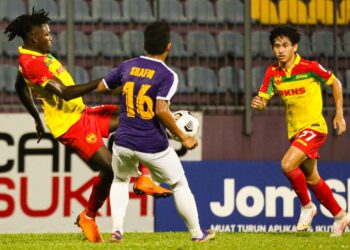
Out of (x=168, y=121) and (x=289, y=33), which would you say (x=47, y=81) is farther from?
(x=289, y=33)

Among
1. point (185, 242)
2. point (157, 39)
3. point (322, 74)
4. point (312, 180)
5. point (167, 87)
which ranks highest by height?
point (157, 39)

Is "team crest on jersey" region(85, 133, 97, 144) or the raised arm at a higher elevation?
the raised arm

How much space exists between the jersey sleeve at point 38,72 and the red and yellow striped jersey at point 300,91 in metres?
2.11

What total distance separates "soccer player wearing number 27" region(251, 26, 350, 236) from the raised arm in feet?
6.31

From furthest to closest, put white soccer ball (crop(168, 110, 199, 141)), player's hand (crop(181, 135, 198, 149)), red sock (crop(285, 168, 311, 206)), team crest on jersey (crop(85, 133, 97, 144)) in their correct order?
red sock (crop(285, 168, 311, 206)) < team crest on jersey (crop(85, 133, 97, 144)) < white soccer ball (crop(168, 110, 199, 141)) < player's hand (crop(181, 135, 198, 149))

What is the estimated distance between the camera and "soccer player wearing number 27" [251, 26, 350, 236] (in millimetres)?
9109

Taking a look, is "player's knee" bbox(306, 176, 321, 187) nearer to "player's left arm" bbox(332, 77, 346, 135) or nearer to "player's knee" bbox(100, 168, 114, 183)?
"player's left arm" bbox(332, 77, 346, 135)

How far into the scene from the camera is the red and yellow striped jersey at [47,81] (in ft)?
27.3

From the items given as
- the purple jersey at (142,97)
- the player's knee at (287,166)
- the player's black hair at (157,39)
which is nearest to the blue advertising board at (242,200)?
the player's knee at (287,166)

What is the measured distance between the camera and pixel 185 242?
7.97 metres

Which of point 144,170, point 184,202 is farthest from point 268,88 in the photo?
point 184,202

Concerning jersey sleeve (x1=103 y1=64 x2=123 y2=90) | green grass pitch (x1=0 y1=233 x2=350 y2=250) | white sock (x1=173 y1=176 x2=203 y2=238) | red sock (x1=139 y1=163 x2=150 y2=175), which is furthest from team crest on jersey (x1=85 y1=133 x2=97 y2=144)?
white sock (x1=173 y1=176 x2=203 y2=238)

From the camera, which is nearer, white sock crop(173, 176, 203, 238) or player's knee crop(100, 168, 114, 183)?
white sock crop(173, 176, 203, 238)

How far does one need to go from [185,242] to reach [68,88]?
5.03ft
